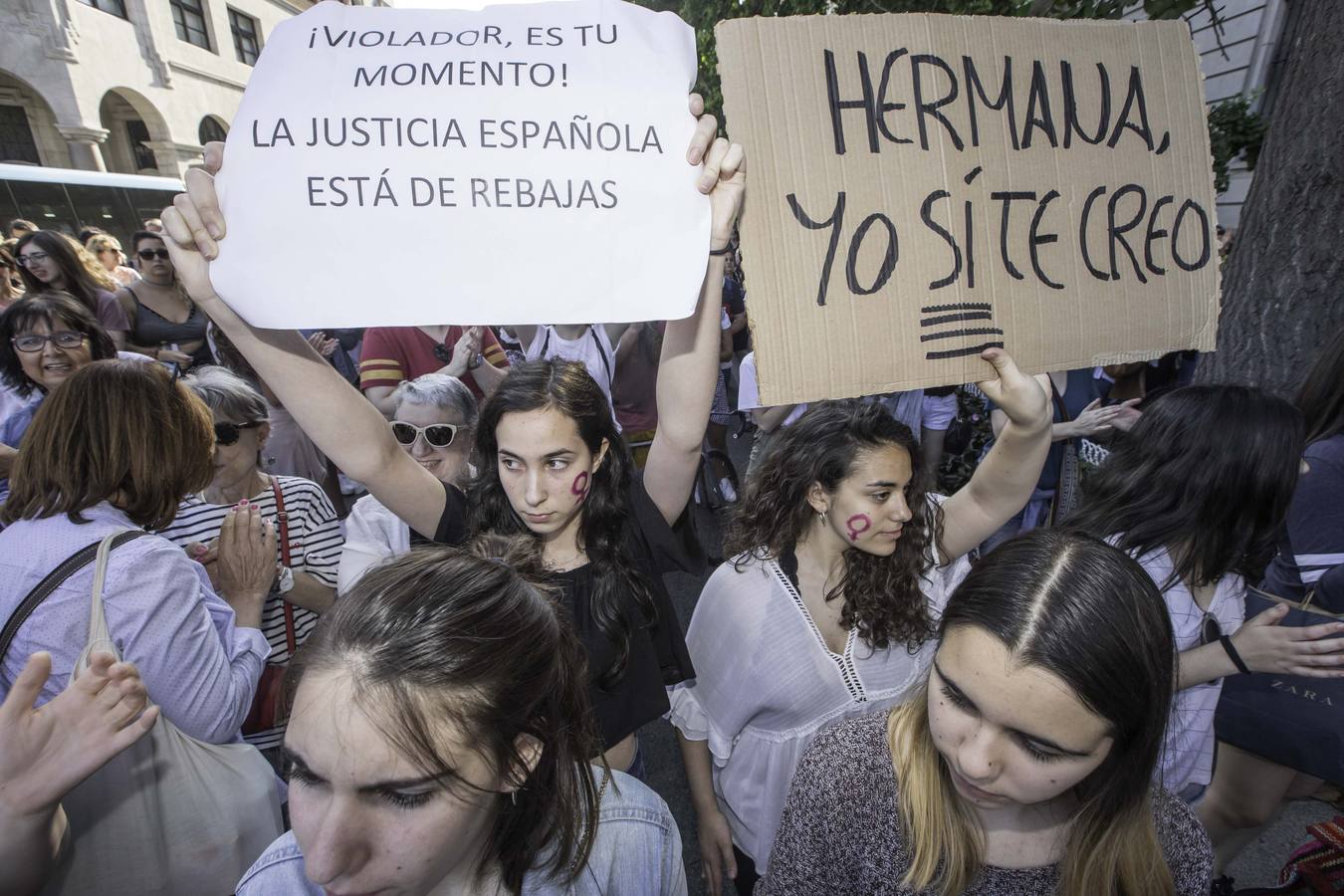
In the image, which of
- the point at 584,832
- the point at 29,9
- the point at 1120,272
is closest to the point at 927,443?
the point at 1120,272

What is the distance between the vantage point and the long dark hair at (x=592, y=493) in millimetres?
1700

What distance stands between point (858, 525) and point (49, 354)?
337 cm

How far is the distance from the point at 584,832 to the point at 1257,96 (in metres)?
12.1

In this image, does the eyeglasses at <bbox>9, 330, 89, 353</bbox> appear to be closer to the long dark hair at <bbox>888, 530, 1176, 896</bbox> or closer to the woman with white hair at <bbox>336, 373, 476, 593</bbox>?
the woman with white hair at <bbox>336, 373, 476, 593</bbox>

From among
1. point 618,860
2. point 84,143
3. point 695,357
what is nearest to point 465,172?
point 695,357

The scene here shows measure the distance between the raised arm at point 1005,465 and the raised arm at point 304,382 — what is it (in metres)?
1.36

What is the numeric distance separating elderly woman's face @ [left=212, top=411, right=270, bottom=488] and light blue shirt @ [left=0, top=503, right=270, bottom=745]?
28.8 inches

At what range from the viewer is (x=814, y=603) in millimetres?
1880

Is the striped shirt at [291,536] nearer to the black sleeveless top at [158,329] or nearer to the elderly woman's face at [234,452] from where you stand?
the elderly woman's face at [234,452]

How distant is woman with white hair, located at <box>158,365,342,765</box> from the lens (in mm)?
2135

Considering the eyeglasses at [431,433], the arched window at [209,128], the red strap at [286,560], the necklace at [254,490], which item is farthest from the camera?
the arched window at [209,128]

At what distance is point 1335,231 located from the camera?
2838mm

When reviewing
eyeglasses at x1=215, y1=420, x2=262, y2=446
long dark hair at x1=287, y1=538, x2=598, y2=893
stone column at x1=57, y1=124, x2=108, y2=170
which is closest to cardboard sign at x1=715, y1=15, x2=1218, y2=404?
long dark hair at x1=287, y1=538, x2=598, y2=893

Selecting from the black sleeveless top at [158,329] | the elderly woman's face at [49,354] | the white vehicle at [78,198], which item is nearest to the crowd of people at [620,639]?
the elderly woman's face at [49,354]
